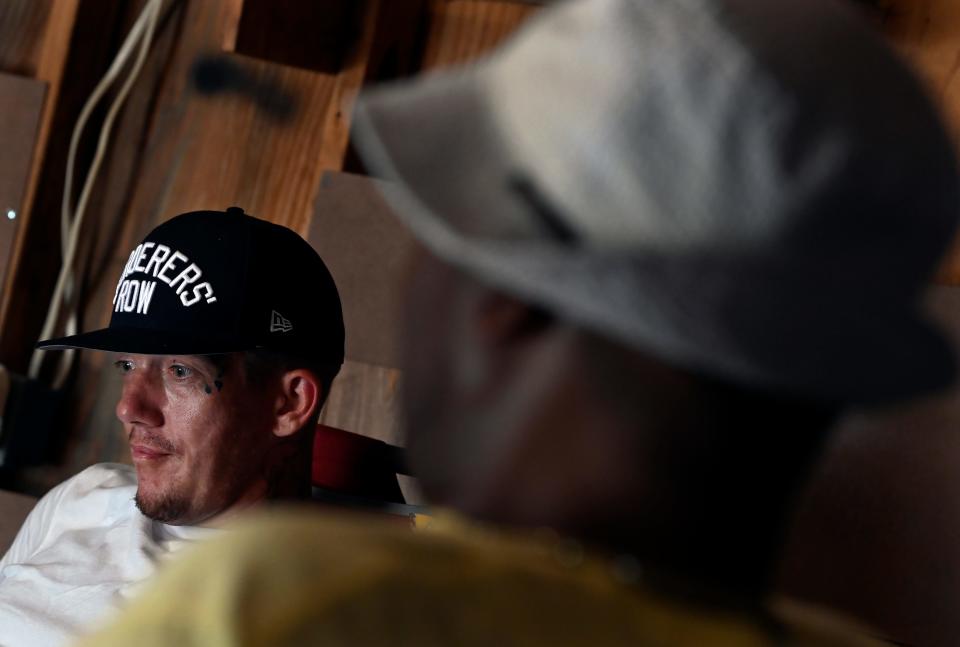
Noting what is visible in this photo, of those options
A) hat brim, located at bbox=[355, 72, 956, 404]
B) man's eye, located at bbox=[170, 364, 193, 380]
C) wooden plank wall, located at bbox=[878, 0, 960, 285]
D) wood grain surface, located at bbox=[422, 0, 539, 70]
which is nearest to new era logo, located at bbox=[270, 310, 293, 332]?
man's eye, located at bbox=[170, 364, 193, 380]

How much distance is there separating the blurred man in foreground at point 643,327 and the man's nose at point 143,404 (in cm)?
112

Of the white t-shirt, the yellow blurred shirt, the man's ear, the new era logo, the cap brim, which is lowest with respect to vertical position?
the white t-shirt

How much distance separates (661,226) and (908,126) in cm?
11

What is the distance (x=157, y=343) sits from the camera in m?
1.46

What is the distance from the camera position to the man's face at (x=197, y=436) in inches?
59.8

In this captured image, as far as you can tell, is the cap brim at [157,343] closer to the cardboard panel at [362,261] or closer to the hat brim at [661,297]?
the cardboard panel at [362,261]

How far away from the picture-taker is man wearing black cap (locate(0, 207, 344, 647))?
4.87 feet

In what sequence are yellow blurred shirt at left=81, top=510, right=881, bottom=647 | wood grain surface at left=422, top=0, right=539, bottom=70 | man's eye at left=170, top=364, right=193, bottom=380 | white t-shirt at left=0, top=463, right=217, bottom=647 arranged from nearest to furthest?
yellow blurred shirt at left=81, top=510, right=881, bottom=647, white t-shirt at left=0, top=463, right=217, bottom=647, man's eye at left=170, top=364, right=193, bottom=380, wood grain surface at left=422, top=0, right=539, bottom=70

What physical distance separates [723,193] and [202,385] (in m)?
1.17

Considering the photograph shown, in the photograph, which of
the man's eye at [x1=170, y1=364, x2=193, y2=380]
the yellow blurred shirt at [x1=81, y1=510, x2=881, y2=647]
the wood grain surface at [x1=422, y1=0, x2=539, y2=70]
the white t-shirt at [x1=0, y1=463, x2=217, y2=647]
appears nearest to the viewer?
the yellow blurred shirt at [x1=81, y1=510, x2=881, y2=647]

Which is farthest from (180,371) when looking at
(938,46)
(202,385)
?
(938,46)

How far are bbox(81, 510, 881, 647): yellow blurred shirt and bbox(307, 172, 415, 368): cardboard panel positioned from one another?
1.41 m

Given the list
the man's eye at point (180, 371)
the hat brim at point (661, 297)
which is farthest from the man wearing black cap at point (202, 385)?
the hat brim at point (661, 297)

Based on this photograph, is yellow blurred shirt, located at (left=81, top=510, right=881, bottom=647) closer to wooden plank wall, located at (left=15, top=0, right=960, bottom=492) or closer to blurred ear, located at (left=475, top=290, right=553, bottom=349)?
blurred ear, located at (left=475, top=290, right=553, bottom=349)
